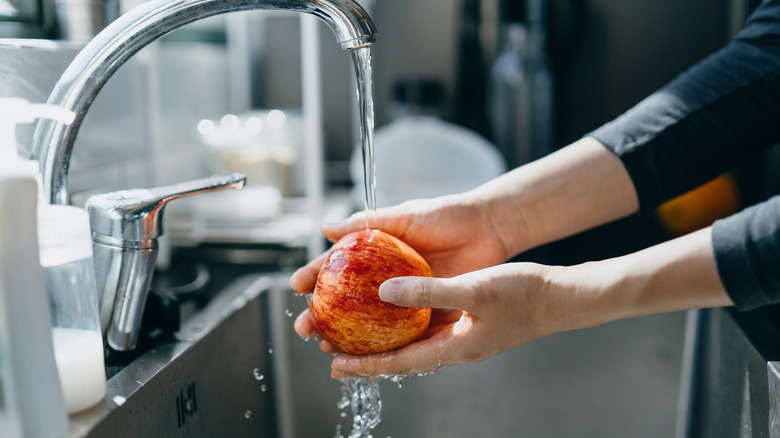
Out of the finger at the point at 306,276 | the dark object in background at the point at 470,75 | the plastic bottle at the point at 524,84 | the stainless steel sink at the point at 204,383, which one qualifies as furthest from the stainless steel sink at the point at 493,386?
the dark object in background at the point at 470,75

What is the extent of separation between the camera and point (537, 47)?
72.1 inches

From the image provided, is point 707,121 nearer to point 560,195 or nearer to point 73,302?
point 560,195

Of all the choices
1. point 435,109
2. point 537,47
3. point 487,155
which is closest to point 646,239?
point 487,155

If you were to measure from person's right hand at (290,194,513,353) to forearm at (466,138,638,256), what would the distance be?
0.06 ft

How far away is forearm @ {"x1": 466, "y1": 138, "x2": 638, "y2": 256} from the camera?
914mm

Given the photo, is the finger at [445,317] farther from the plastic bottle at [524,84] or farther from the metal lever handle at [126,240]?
the plastic bottle at [524,84]

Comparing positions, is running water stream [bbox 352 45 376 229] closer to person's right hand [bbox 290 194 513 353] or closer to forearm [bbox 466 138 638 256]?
person's right hand [bbox 290 194 513 353]

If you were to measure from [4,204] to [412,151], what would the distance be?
4.45 ft

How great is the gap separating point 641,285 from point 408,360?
25 centimetres

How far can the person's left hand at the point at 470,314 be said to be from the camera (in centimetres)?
65

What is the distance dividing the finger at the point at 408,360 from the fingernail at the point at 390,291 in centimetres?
8

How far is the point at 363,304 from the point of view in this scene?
26.9 inches

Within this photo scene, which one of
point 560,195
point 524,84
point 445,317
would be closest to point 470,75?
point 524,84

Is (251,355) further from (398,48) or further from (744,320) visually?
(398,48)
